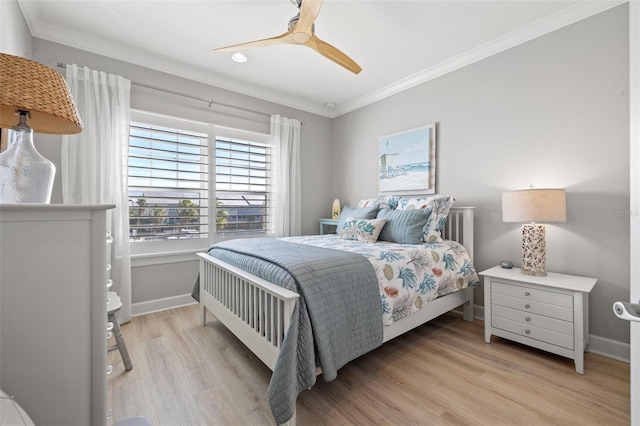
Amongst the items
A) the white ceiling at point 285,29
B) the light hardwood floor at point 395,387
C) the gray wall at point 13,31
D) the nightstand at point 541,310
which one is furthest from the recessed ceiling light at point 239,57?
the nightstand at point 541,310

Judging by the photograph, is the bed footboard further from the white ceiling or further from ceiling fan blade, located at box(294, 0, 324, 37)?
the white ceiling

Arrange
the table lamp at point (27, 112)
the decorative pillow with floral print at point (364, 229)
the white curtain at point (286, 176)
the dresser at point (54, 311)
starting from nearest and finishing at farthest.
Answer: the dresser at point (54, 311) → the table lamp at point (27, 112) → the decorative pillow with floral print at point (364, 229) → the white curtain at point (286, 176)

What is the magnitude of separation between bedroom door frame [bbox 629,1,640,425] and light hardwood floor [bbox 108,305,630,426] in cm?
63

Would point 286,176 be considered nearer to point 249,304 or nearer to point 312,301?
point 249,304

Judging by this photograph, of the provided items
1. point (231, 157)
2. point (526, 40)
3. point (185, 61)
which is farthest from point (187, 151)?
point (526, 40)

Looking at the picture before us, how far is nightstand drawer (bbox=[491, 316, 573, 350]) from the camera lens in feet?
6.32

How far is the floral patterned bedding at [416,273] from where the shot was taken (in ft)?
6.22

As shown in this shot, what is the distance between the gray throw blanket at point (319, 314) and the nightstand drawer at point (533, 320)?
3.74 ft

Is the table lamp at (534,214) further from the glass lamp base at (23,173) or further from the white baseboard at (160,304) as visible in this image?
the white baseboard at (160,304)

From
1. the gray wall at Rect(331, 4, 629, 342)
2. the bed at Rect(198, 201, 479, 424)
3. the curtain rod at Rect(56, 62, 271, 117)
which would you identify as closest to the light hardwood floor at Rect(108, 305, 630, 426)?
the bed at Rect(198, 201, 479, 424)

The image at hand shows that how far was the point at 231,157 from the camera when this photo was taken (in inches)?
138

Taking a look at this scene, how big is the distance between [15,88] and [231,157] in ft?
8.79

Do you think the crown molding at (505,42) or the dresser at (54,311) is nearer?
the dresser at (54,311)

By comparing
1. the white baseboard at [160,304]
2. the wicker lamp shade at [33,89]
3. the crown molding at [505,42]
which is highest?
the crown molding at [505,42]
